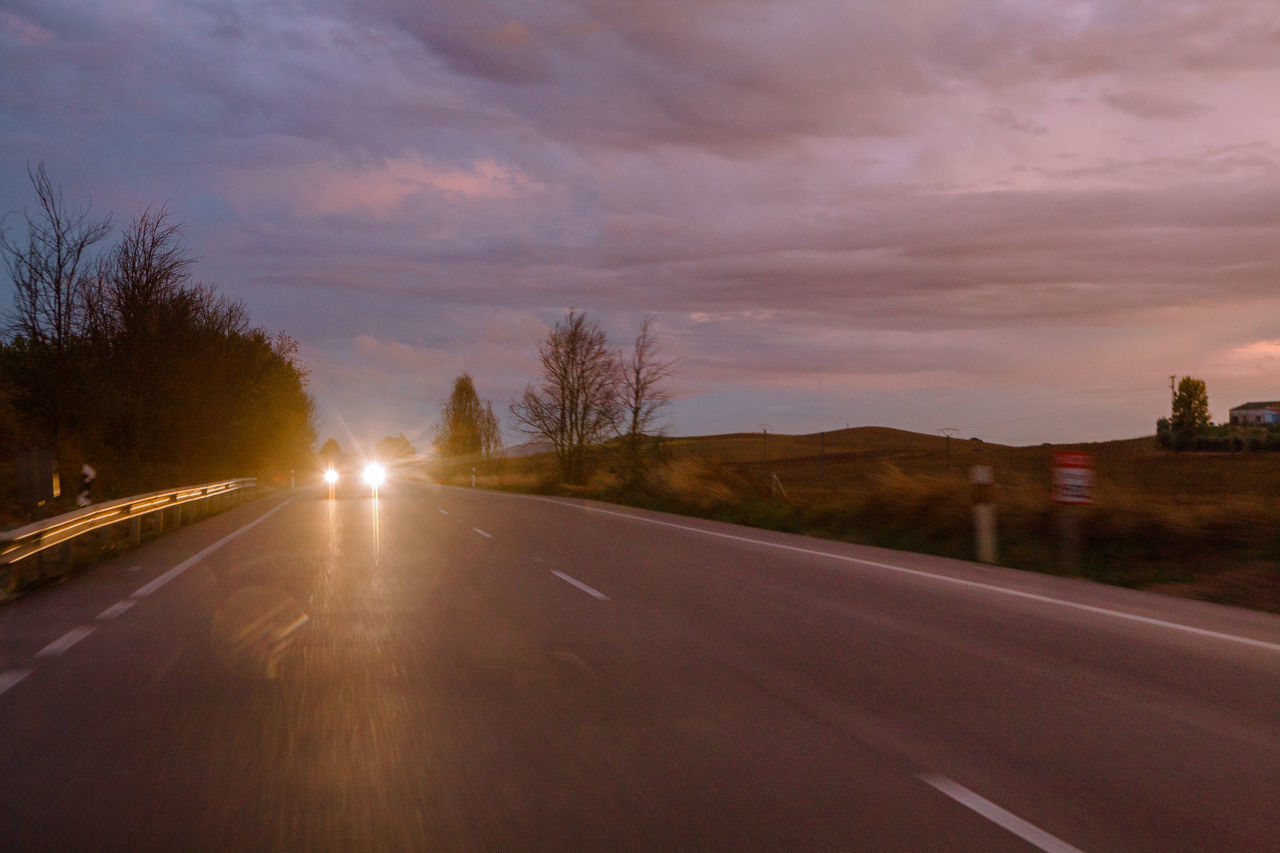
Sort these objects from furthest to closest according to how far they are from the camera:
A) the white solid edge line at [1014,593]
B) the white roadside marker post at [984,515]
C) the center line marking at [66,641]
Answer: the white roadside marker post at [984,515] < the white solid edge line at [1014,593] < the center line marking at [66,641]

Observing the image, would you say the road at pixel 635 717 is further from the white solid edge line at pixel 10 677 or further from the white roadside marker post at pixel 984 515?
the white roadside marker post at pixel 984 515

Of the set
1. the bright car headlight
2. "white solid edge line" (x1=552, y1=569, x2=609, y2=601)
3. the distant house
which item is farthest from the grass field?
the distant house

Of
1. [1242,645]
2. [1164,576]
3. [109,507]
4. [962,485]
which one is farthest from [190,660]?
Answer: [962,485]

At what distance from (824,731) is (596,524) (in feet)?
54.5

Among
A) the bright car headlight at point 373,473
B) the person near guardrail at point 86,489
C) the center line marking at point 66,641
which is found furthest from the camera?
the bright car headlight at point 373,473

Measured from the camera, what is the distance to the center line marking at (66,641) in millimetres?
7957

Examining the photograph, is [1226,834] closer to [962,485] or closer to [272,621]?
[272,621]

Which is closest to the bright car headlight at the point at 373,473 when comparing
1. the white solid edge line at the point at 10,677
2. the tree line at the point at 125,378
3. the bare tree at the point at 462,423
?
the tree line at the point at 125,378

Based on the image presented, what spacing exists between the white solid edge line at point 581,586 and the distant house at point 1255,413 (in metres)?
110

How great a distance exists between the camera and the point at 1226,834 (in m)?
4.16

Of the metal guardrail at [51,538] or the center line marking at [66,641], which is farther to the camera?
the metal guardrail at [51,538]

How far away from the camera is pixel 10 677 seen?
7043 millimetres

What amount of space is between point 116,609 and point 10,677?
3219 mm

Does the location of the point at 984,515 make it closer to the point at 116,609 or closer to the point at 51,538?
the point at 116,609
